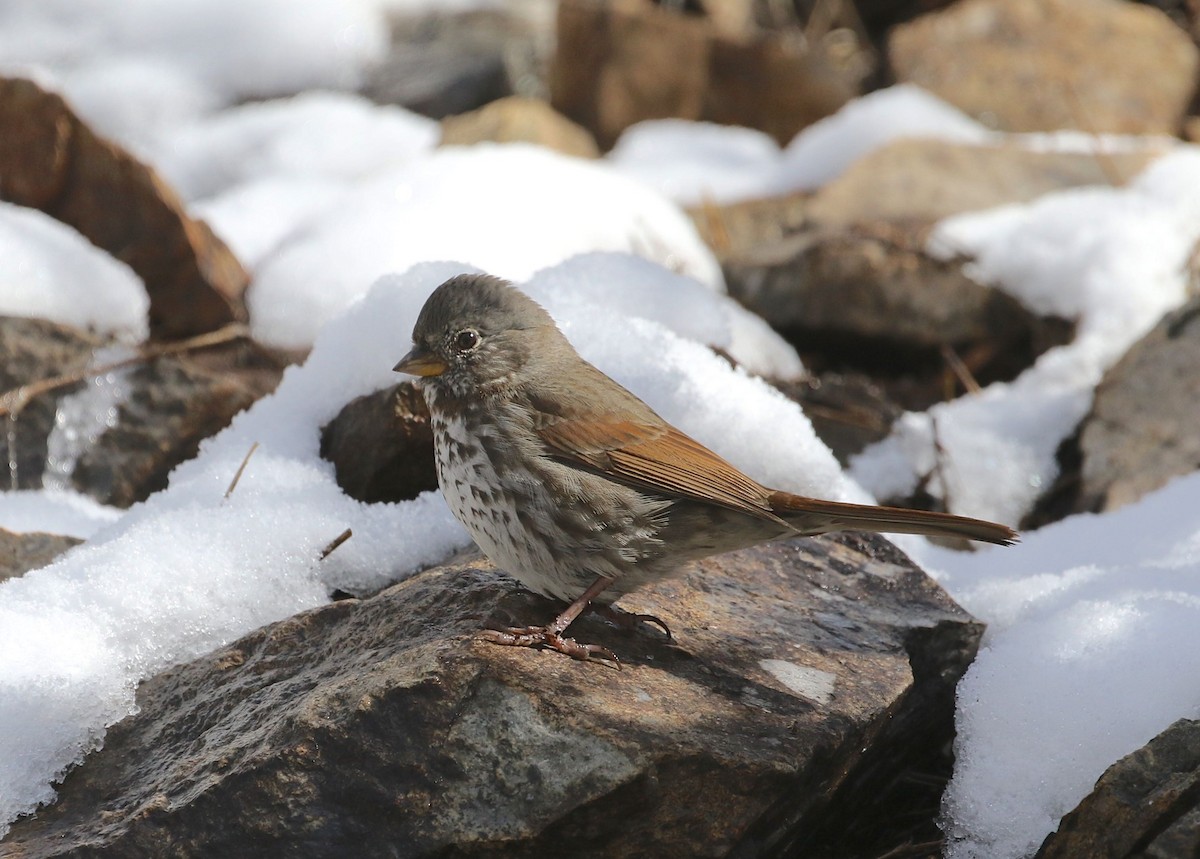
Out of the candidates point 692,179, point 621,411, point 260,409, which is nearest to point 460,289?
point 621,411

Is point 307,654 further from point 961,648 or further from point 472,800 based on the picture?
point 961,648

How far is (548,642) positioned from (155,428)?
2.62m

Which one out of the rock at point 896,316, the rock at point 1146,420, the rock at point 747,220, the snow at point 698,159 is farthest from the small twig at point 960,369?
the snow at point 698,159

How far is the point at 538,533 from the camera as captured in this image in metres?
3.43

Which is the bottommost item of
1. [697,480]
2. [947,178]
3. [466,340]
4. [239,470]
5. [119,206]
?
[239,470]

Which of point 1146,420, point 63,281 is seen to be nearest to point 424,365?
point 63,281

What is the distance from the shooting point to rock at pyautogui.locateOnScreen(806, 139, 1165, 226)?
7758 millimetres

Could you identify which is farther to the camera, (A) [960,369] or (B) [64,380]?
(A) [960,369]

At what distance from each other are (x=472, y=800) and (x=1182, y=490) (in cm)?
311

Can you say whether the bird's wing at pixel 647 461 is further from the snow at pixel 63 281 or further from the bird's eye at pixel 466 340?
the snow at pixel 63 281

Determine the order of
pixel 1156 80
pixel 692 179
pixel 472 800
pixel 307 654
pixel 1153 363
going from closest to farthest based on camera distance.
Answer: pixel 472 800 → pixel 307 654 → pixel 1153 363 → pixel 692 179 → pixel 1156 80

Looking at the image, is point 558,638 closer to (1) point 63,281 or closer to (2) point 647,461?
(2) point 647,461

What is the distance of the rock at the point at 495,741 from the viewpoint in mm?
2994

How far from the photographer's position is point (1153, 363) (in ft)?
18.6
